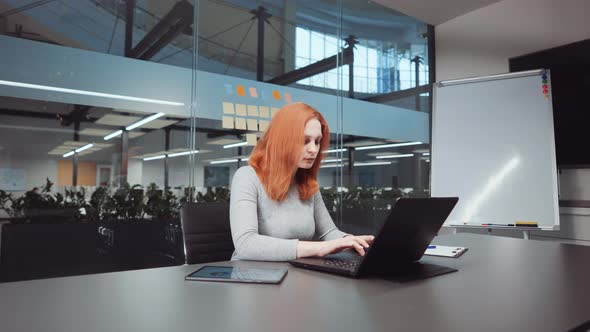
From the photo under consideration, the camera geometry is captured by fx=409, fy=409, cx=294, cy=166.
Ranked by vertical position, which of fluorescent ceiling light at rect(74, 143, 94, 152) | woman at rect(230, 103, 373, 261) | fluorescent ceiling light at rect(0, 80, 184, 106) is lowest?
woman at rect(230, 103, 373, 261)

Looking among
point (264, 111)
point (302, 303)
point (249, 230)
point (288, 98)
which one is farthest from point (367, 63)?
point (302, 303)

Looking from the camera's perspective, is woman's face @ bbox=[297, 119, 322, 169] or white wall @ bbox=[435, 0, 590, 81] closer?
woman's face @ bbox=[297, 119, 322, 169]

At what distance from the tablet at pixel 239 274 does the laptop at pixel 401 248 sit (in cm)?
13

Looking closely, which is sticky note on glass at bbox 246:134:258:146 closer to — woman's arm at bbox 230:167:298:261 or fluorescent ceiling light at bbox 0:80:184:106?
fluorescent ceiling light at bbox 0:80:184:106

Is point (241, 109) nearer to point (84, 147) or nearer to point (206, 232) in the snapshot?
point (84, 147)

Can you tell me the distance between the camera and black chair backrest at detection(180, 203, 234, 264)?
1550 mm

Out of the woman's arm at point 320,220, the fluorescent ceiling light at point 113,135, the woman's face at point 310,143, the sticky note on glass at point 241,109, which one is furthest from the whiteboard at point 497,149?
the fluorescent ceiling light at point 113,135

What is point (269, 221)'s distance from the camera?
5.07 ft

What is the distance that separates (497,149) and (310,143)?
8.90 ft

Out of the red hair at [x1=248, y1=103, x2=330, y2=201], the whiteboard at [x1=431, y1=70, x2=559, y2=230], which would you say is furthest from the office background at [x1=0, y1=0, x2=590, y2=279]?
the red hair at [x1=248, y1=103, x2=330, y2=201]

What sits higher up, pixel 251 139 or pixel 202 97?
pixel 202 97

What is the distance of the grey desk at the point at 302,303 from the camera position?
2.18ft

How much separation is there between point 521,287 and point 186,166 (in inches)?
109

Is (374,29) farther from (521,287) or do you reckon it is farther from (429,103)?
(521,287)
